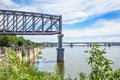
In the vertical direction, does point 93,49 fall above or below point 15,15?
below

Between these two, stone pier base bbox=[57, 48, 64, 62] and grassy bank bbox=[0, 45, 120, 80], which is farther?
stone pier base bbox=[57, 48, 64, 62]

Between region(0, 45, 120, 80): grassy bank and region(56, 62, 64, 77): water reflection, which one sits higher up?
region(0, 45, 120, 80): grassy bank

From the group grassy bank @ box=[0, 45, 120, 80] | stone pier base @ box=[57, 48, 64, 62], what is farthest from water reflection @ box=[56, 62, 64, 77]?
stone pier base @ box=[57, 48, 64, 62]

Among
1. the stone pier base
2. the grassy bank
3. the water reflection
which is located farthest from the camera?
the stone pier base

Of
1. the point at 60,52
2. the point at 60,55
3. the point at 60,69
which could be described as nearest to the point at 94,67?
the point at 60,69

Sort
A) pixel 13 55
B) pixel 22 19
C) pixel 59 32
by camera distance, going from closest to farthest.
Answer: pixel 13 55
pixel 59 32
pixel 22 19

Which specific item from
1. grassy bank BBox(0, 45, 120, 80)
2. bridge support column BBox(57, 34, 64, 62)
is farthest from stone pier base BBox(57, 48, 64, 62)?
grassy bank BBox(0, 45, 120, 80)

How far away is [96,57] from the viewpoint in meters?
4.11

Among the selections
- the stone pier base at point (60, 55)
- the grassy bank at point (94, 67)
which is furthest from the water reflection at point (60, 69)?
the stone pier base at point (60, 55)

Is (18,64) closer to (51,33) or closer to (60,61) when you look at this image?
(60,61)

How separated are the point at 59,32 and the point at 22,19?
35.0ft

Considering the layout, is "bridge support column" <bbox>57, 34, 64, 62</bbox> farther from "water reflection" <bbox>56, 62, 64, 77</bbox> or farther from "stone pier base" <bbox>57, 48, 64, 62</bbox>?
"water reflection" <bbox>56, 62, 64, 77</bbox>

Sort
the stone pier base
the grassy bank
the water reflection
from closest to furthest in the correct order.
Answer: the grassy bank < the water reflection < the stone pier base

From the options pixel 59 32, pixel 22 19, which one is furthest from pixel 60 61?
pixel 22 19
